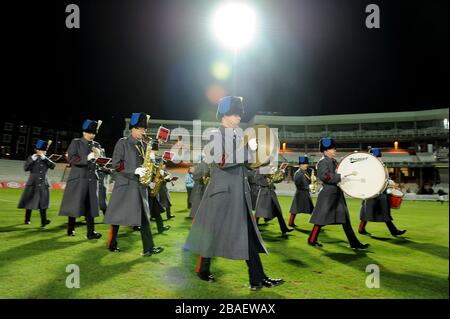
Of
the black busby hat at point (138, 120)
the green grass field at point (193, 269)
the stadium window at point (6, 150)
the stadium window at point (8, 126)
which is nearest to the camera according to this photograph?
the green grass field at point (193, 269)

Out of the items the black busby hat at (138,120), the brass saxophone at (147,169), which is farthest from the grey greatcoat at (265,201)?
the black busby hat at (138,120)

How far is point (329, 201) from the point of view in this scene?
642 centimetres

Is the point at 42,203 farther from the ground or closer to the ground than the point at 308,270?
farther from the ground

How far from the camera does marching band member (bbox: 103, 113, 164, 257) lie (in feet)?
17.4

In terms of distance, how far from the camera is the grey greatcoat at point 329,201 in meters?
6.30

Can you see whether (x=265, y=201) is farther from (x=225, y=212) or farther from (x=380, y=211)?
(x=225, y=212)

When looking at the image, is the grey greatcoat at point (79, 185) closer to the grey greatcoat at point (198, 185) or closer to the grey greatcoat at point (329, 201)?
the grey greatcoat at point (198, 185)

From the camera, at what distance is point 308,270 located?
4.87 meters

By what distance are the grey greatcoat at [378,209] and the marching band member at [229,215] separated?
5572 millimetres

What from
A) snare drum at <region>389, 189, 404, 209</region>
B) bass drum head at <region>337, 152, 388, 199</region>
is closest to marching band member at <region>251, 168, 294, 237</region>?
bass drum head at <region>337, 152, 388, 199</region>

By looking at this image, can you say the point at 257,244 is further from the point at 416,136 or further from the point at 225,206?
the point at 416,136

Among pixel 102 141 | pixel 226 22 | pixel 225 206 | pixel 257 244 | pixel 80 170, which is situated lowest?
pixel 257 244
